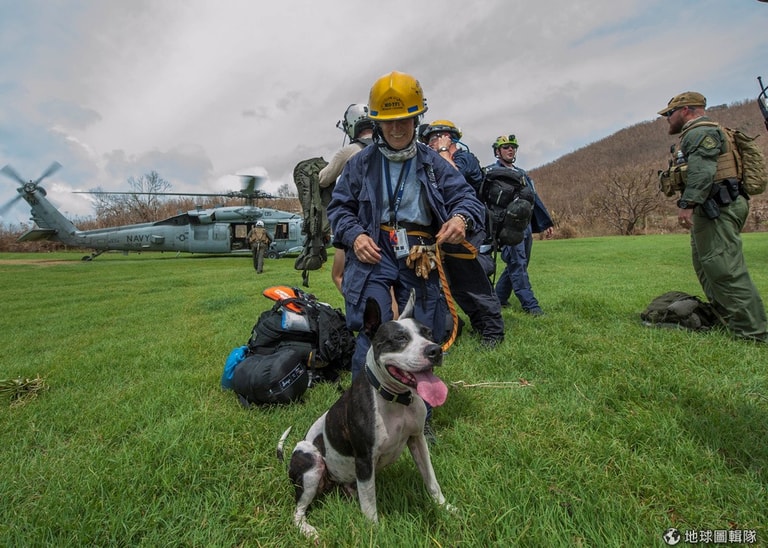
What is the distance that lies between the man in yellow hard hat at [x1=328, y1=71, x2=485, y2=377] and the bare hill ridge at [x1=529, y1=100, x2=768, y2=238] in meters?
5.46

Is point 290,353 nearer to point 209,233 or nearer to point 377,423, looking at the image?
point 377,423

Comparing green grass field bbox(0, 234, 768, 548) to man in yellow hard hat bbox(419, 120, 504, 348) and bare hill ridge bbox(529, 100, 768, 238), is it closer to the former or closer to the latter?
man in yellow hard hat bbox(419, 120, 504, 348)

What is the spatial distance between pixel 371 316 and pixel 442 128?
3.23 metres

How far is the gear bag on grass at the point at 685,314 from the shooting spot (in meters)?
4.46

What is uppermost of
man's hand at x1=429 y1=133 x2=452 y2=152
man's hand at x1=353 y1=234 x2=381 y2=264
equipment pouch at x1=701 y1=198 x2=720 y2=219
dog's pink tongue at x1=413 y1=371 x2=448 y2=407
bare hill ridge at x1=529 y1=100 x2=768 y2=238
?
bare hill ridge at x1=529 y1=100 x2=768 y2=238

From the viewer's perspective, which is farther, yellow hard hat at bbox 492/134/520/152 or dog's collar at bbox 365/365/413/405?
yellow hard hat at bbox 492/134/520/152

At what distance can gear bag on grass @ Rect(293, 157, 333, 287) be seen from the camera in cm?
464

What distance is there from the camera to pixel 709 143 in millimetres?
4109

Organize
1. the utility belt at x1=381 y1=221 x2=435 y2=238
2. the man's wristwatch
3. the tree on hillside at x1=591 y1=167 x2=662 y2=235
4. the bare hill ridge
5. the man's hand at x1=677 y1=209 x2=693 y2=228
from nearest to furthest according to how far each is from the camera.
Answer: the man's wristwatch < the utility belt at x1=381 y1=221 x2=435 y2=238 < the man's hand at x1=677 y1=209 x2=693 y2=228 < the tree on hillside at x1=591 y1=167 x2=662 y2=235 < the bare hill ridge

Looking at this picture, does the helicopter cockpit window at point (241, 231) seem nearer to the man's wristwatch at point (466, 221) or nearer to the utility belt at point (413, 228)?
the utility belt at point (413, 228)

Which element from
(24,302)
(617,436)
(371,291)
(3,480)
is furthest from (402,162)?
(24,302)

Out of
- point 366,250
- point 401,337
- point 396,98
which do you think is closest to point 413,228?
point 366,250

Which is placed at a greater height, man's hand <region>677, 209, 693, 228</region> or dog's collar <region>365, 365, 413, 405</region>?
man's hand <region>677, 209, 693, 228</region>

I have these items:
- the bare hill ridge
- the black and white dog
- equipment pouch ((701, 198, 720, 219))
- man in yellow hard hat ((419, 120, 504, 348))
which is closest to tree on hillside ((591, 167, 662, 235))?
the bare hill ridge
